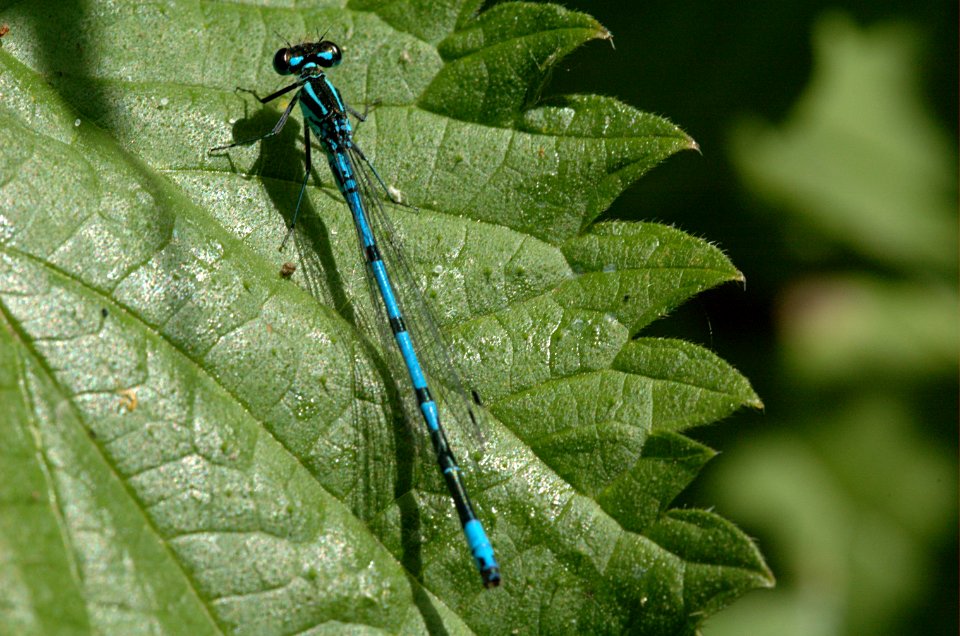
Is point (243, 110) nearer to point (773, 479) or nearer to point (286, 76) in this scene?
point (286, 76)

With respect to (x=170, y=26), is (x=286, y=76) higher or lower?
lower

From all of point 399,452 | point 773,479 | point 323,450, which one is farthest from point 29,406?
point 773,479

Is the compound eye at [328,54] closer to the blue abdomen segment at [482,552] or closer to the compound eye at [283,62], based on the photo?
the compound eye at [283,62]

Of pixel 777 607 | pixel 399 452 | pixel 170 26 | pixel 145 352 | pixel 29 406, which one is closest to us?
pixel 29 406

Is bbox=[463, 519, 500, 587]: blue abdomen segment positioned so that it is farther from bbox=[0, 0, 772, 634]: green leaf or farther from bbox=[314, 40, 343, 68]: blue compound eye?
bbox=[314, 40, 343, 68]: blue compound eye

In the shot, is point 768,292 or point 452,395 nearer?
point 452,395

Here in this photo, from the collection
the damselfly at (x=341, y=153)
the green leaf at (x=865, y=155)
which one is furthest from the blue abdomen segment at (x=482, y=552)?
the green leaf at (x=865, y=155)

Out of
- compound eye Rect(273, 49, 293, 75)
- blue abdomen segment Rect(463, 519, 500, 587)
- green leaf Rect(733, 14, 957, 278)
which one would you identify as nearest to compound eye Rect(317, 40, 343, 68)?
compound eye Rect(273, 49, 293, 75)
